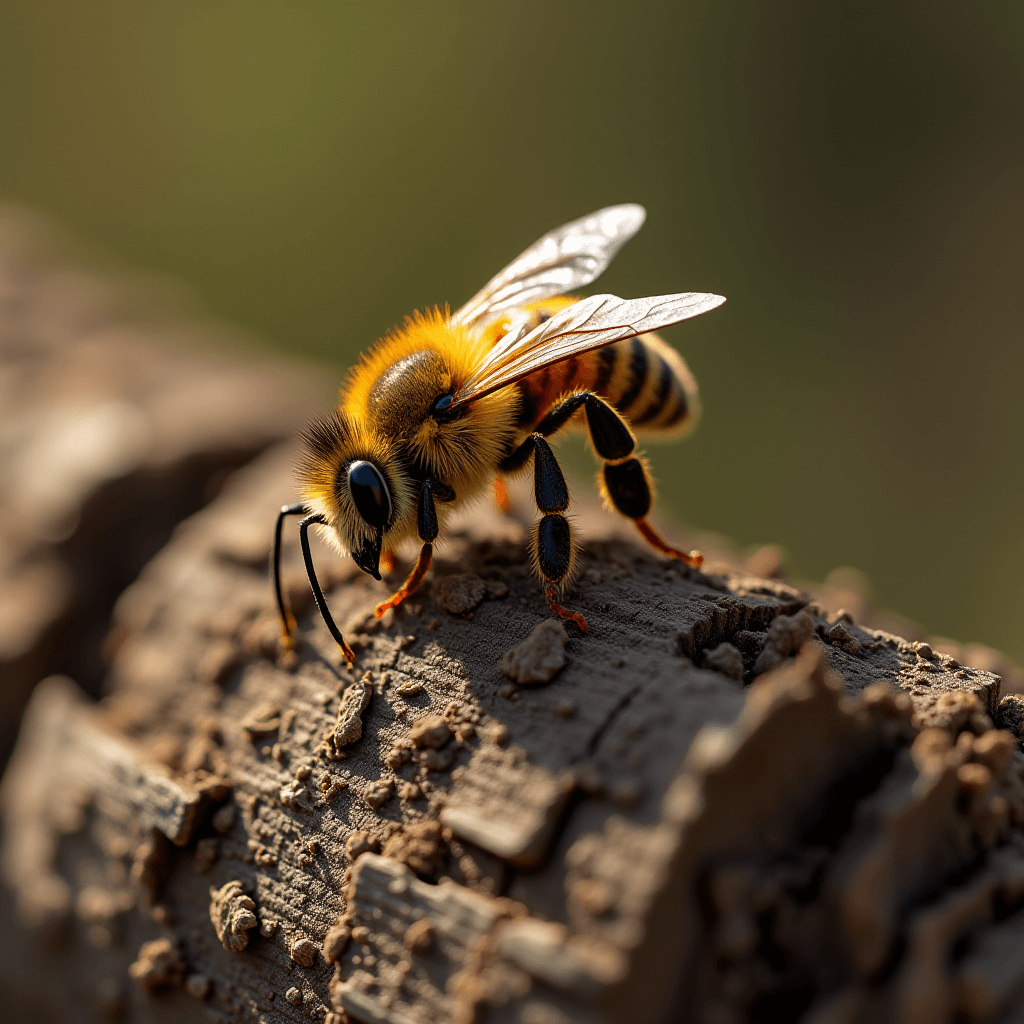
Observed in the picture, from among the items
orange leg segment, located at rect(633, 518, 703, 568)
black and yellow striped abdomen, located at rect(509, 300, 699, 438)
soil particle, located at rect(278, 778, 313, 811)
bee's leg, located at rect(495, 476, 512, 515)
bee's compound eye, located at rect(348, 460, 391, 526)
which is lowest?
soil particle, located at rect(278, 778, 313, 811)

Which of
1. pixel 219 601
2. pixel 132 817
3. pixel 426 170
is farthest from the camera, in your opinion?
pixel 426 170

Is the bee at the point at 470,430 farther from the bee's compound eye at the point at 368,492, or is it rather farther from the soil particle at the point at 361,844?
the soil particle at the point at 361,844

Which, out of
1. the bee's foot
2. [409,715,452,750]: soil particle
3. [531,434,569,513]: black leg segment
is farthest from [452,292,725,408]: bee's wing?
[409,715,452,750]: soil particle

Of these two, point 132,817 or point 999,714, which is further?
point 132,817

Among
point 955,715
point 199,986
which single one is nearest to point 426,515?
point 199,986

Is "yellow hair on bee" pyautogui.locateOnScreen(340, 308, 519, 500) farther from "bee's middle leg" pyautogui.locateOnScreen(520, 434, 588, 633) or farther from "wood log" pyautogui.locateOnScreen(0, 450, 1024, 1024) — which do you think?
"wood log" pyautogui.locateOnScreen(0, 450, 1024, 1024)

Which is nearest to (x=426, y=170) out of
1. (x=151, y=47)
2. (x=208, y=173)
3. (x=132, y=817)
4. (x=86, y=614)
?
(x=208, y=173)

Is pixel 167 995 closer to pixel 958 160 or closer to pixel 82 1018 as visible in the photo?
pixel 82 1018
